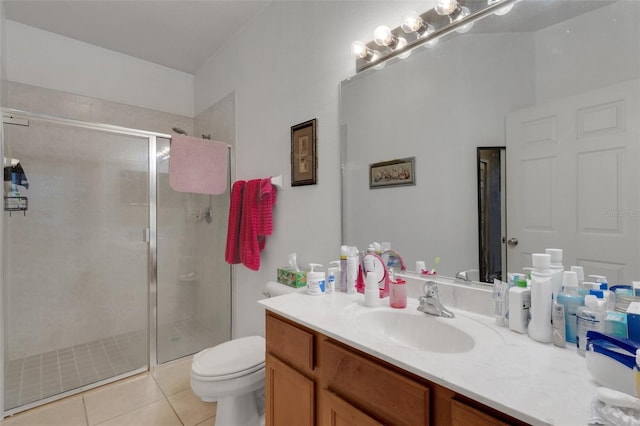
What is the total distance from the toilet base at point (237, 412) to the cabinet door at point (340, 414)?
0.76 metres

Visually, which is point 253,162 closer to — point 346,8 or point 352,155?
point 352,155

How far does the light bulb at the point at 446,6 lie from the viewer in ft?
3.67

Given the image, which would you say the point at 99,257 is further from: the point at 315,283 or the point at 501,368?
the point at 501,368

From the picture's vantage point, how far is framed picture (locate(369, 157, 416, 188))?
1.29 m

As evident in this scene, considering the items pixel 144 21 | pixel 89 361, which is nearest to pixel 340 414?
pixel 89 361

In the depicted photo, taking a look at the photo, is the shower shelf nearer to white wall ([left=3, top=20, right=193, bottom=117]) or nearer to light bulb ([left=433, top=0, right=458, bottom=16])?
white wall ([left=3, top=20, right=193, bottom=117])

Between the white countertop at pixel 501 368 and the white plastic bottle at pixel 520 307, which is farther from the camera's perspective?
the white plastic bottle at pixel 520 307

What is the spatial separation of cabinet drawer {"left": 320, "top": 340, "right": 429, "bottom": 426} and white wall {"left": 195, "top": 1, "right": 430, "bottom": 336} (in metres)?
0.73

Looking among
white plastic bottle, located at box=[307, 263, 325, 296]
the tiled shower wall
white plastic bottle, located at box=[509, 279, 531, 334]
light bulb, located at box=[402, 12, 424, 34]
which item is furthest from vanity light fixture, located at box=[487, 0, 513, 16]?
the tiled shower wall

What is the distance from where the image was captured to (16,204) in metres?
2.03

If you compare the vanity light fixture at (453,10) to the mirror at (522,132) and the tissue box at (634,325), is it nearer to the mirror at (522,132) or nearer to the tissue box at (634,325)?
the mirror at (522,132)

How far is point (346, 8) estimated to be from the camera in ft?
5.00

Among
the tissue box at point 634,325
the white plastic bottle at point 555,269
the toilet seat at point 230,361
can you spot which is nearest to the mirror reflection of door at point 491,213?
the white plastic bottle at point 555,269

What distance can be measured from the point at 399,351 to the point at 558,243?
61cm
